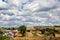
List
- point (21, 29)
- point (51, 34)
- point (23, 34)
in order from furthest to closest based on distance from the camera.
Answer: point (23, 34)
point (21, 29)
point (51, 34)

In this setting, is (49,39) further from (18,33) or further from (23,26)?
(18,33)

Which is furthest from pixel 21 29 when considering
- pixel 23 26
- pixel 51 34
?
pixel 51 34

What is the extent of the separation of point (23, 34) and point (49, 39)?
2057 cm

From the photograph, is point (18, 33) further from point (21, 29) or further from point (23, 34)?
point (21, 29)

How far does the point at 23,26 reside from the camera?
72438 mm

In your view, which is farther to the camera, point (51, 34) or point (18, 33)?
point (18, 33)

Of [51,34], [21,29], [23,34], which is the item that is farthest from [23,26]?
[51,34]

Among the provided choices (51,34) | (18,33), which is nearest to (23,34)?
(18,33)

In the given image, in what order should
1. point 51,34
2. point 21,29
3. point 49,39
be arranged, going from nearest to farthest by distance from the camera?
1. point 49,39
2. point 51,34
3. point 21,29

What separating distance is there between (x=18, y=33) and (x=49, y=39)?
25536mm

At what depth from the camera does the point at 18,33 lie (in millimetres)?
82375

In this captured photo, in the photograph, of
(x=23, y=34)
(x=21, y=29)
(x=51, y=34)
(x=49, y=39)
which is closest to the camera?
(x=49, y=39)

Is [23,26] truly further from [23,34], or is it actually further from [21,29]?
[23,34]

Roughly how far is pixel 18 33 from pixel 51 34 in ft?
72.5
